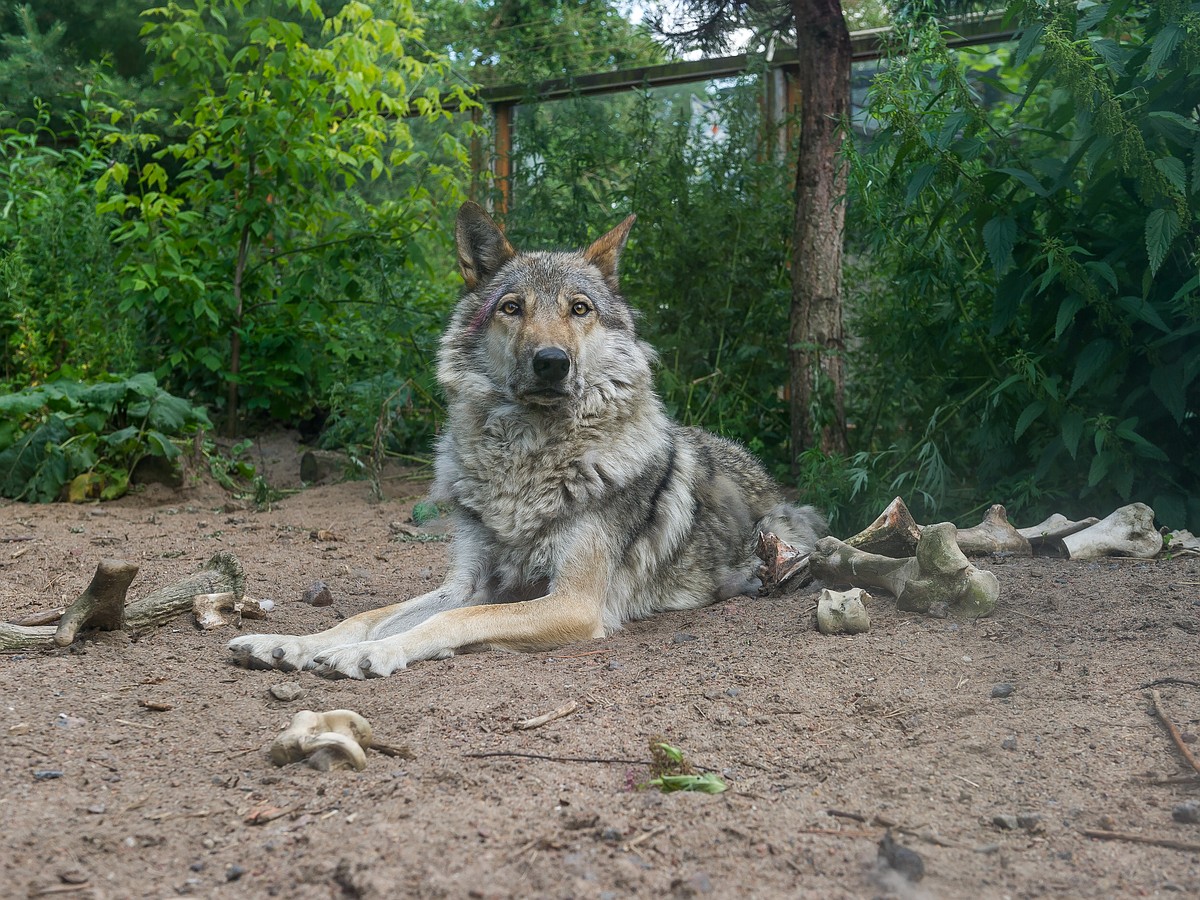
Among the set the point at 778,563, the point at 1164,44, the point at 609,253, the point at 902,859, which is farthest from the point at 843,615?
the point at 1164,44

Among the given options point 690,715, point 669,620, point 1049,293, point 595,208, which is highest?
point 595,208

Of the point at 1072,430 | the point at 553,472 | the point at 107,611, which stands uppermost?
the point at 1072,430

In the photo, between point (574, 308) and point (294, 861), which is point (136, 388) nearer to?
point (574, 308)

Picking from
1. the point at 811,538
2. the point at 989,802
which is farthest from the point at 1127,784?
the point at 811,538

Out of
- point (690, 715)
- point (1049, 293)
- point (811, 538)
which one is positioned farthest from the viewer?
point (811, 538)

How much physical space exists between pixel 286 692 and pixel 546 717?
0.83 meters

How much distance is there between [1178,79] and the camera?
398 centimetres

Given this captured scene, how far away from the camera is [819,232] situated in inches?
229

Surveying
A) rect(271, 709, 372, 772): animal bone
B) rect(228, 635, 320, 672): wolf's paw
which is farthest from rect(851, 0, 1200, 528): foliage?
rect(271, 709, 372, 772): animal bone

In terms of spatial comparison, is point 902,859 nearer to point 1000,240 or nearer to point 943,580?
point 943,580

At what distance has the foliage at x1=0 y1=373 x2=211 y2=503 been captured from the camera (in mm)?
6328

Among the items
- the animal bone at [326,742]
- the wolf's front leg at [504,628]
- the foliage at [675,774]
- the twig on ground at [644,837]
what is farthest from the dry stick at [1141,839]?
the wolf's front leg at [504,628]

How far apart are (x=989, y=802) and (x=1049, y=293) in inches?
121

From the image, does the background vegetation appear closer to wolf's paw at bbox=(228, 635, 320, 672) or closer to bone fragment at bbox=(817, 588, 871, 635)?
bone fragment at bbox=(817, 588, 871, 635)
